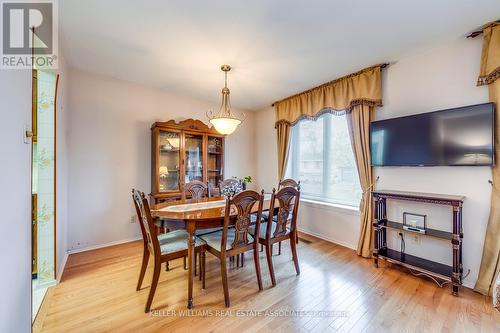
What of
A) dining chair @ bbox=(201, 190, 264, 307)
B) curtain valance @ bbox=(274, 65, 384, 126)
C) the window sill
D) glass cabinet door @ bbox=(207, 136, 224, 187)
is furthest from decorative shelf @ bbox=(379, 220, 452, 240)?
glass cabinet door @ bbox=(207, 136, 224, 187)

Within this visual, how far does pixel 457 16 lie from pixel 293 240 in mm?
2608

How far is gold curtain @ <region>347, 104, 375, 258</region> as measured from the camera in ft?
9.25

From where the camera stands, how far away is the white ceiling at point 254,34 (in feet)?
5.73

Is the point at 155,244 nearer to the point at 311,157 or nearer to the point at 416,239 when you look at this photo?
the point at 416,239

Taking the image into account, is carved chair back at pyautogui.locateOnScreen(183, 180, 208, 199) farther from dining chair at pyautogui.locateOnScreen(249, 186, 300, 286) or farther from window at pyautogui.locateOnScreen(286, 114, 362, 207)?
window at pyautogui.locateOnScreen(286, 114, 362, 207)

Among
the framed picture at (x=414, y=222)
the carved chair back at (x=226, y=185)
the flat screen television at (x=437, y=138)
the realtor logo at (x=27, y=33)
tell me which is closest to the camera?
the realtor logo at (x=27, y=33)

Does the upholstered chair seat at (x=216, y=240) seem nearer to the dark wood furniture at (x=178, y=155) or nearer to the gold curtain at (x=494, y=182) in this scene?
the dark wood furniture at (x=178, y=155)

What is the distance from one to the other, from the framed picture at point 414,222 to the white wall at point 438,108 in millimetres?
60

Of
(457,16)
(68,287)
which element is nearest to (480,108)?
(457,16)

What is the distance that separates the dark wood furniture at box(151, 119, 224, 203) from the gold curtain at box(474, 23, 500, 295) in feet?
10.9

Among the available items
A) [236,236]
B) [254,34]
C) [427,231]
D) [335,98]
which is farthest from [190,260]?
[335,98]

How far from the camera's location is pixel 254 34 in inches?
82.7

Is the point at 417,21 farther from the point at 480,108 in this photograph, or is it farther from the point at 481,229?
the point at 481,229

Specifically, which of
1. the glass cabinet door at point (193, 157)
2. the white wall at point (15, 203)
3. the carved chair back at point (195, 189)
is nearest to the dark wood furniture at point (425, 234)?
the carved chair back at point (195, 189)
